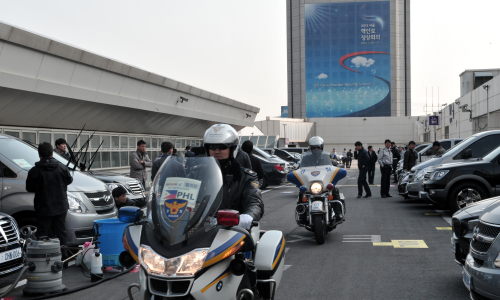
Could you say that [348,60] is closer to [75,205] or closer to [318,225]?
[318,225]

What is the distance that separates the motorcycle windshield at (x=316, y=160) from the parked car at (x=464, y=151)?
4.96 metres

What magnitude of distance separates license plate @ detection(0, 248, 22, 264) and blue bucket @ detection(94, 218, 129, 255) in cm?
116

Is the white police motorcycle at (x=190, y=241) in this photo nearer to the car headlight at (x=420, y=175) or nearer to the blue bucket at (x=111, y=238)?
the blue bucket at (x=111, y=238)

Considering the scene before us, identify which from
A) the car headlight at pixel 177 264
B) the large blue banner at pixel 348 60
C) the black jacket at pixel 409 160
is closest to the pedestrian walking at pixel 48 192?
the car headlight at pixel 177 264

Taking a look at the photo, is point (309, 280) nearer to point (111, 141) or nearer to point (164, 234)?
point (164, 234)

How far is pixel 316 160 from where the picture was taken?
9.49m

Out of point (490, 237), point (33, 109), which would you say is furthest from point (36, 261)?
point (33, 109)

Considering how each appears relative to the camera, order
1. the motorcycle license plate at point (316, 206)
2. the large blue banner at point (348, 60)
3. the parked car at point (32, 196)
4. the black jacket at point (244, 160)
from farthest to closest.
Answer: the large blue banner at point (348, 60) < the motorcycle license plate at point (316, 206) < the black jacket at point (244, 160) < the parked car at point (32, 196)

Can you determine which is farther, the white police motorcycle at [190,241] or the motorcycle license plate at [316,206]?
the motorcycle license plate at [316,206]

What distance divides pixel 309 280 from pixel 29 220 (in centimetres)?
431

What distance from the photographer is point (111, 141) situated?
23.5 m

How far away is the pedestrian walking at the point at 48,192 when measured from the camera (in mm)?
7051

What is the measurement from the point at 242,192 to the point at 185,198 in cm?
104

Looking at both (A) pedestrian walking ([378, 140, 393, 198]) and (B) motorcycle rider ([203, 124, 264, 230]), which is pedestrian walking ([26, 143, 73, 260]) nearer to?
(B) motorcycle rider ([203, 124, 264, 230])
